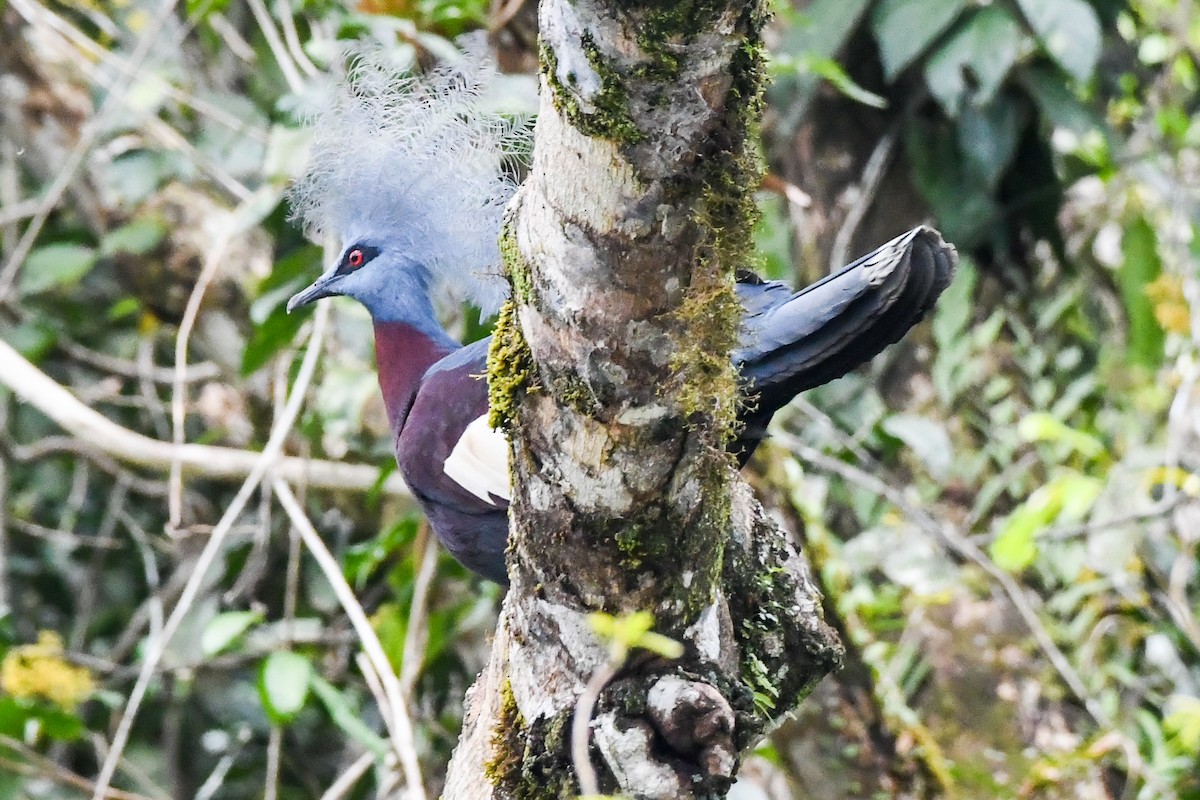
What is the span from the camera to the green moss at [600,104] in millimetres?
995

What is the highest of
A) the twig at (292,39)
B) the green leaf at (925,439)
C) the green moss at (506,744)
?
the twig at (292,39)

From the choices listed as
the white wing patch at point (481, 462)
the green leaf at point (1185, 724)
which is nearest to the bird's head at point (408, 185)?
the white wing patch at point (481, 462)

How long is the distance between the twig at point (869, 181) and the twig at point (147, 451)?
62.8 inches

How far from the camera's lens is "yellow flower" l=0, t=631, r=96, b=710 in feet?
9.50

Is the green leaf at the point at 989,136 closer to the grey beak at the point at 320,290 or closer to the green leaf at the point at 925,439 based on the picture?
the green leaf at the point at 925,439

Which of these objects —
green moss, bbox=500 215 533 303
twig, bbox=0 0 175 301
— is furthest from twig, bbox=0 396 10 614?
green moss, bbox=500 215 533 303

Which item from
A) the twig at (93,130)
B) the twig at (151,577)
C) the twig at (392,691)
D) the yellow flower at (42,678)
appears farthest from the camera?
the twig at (151,577)

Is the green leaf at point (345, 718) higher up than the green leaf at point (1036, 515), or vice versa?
the green leaf at point (1036, 515)

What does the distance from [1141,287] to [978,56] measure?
1094 mm

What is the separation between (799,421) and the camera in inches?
142

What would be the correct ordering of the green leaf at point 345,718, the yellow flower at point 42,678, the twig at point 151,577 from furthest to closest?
1. the twig at point 151,577
2. the yellow flower at point 42,678
3. the green leaf at point 345,718

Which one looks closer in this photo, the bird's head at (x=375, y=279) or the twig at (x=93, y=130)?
the bird's head at (x=375, y=279)

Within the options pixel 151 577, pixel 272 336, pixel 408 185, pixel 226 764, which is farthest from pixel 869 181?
pixel 226 764

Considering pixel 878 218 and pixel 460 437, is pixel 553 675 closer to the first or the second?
pixel 460 437
